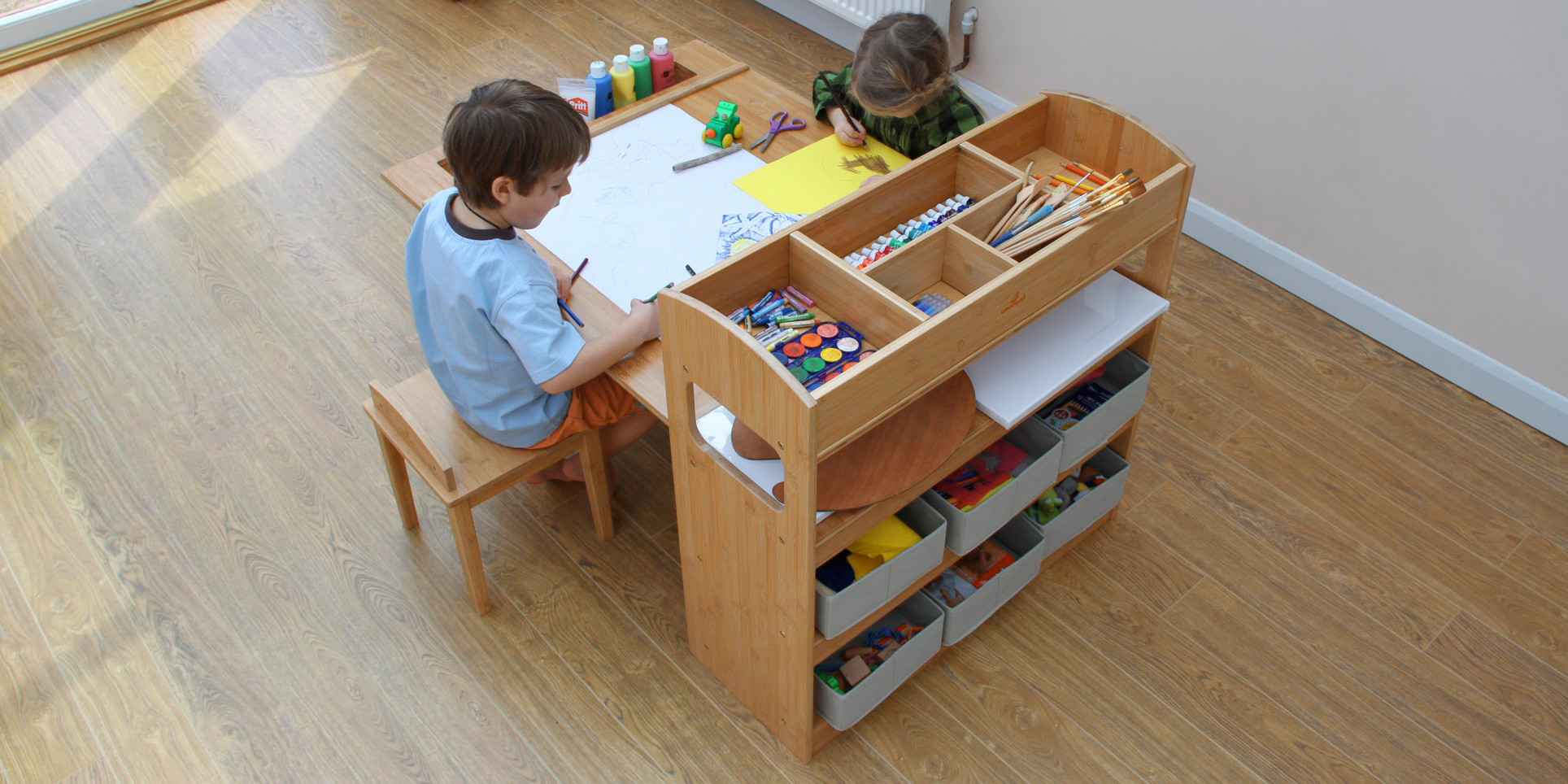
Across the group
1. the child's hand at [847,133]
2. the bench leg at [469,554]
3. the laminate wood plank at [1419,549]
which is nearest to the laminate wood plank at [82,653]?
the bench leg at [469,554]

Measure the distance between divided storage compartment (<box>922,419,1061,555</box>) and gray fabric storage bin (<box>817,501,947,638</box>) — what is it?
24mm

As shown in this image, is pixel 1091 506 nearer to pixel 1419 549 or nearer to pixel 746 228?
pixel 1419 549

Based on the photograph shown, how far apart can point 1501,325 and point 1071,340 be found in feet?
4.79

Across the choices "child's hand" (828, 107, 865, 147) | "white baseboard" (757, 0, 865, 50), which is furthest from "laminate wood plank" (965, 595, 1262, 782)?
"white baseboard" (757, 0, 865, 50)

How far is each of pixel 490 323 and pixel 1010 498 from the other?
3.14 feet

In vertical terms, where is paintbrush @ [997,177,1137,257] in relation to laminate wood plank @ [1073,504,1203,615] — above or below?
above

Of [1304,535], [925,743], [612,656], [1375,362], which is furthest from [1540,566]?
[612,656]

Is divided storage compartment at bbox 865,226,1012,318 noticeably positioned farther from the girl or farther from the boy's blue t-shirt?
the boy's blue t-shirt

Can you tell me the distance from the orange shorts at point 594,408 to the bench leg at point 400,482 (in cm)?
36

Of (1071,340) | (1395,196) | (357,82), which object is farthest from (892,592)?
(357,82)

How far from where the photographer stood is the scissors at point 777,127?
8.02 ft

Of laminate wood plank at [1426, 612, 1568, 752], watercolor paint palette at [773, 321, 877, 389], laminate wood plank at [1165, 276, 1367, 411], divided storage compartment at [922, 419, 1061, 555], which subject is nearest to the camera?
watercolor paint palette at [773, 321, 877, 389]

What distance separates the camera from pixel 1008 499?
210cm

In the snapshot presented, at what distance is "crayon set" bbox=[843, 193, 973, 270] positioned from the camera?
1.89 metres
